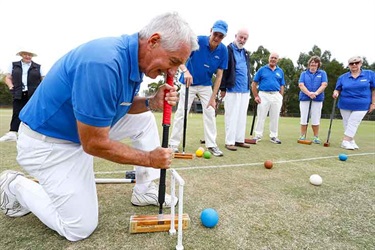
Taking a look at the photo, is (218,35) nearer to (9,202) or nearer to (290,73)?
(9,202)

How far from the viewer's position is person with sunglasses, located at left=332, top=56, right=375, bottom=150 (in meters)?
5.89

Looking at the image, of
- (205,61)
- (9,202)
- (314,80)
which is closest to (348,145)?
(314,80)

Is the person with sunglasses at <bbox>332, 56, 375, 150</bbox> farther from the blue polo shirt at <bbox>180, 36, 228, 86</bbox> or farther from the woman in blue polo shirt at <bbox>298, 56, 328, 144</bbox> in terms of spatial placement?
the blue polo shirt at <bbox>180, 36, 228, 86</bbox>

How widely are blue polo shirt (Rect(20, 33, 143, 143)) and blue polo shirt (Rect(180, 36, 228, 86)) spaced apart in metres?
2.73

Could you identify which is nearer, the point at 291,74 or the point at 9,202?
the point at 9,202

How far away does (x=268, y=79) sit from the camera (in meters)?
6.27

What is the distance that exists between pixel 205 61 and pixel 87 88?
323 cm

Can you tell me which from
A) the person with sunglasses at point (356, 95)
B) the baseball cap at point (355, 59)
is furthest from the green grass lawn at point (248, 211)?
the baseball cap at point (355, 59)

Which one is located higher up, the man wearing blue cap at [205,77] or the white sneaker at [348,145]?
the man wearing blue cap at [205,77]

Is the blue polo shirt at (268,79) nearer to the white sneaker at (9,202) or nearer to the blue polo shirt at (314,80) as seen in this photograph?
the blue polo shirt at (314,80)

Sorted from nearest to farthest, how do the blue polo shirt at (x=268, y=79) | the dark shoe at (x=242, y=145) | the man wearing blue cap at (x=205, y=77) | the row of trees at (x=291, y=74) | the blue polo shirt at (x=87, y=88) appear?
the blue polo shirt at (x=87, y=88) < the man wearing blue cap at (x=205, y=77) < the dark shoe at (x=242, y=145) < the blue polo shirt at (x=268, y=79) < the row of trees at (x=291, y=74)

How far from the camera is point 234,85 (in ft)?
16.3

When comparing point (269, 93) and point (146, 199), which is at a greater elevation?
point (269, 93)

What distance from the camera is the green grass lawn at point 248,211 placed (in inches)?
70.6
